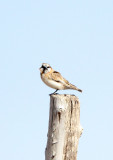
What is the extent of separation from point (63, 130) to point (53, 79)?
297cm

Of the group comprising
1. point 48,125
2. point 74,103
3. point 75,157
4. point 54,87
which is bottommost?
point 75,157

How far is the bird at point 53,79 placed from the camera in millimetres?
9133

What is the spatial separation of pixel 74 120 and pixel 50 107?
541 millimetres

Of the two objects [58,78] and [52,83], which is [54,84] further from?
[58,78]

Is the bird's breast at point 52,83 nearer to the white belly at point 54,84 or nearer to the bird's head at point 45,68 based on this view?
the white belly at point 54,84

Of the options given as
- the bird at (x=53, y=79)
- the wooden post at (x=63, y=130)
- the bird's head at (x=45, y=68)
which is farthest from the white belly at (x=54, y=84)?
the wooden post at (x=63, y=130)

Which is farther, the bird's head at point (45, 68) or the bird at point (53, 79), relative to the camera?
the bird's head at point (45, 68)

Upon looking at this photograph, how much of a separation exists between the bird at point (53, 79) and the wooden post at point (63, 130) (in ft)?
8.41

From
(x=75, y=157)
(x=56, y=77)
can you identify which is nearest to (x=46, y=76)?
(x=56, y=77)

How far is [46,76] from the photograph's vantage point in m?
9.38

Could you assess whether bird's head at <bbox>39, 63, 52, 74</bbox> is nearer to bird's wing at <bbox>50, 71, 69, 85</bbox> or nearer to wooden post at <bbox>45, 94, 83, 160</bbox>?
bird's wing at <bbox>50, 71, 69, 85</bbox>

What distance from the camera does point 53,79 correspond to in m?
9.21

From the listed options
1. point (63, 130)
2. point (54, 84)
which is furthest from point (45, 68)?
point (63, 130)

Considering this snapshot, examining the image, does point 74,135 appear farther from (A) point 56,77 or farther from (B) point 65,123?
(A) point 56,77
